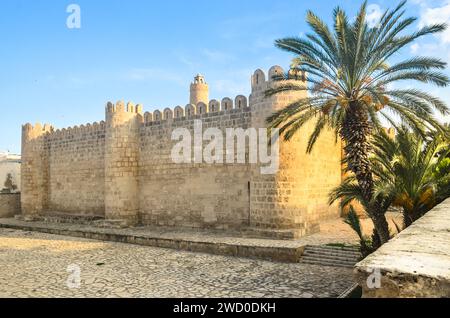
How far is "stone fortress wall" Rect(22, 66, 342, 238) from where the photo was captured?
1074cm

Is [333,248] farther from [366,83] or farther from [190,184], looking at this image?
[190,184]

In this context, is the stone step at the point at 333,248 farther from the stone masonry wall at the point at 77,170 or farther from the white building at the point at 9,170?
the white building at the point at 9,170

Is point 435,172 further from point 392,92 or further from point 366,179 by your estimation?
point 392,92

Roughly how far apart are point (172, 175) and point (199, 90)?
38.2 ft

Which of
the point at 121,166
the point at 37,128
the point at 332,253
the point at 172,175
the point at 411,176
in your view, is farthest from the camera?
the point at 37,128

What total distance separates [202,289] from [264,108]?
20.1ft

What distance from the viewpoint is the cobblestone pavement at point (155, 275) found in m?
6.46

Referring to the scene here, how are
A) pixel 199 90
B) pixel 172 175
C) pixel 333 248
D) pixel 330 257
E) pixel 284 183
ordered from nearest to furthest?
pixel 330 257, pixel 333 248, pixel 284 183, pixel 172 175, pixel 199 90

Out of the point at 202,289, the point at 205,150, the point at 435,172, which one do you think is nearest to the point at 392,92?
the point at 435,172

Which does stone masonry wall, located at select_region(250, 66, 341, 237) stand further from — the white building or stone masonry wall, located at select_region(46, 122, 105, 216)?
the white building
